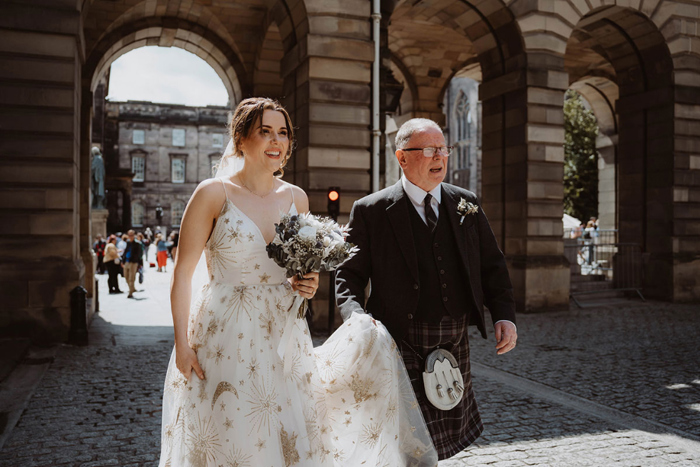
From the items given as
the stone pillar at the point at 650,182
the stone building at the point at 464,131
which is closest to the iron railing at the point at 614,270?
the stone pillar at the point at 650,182

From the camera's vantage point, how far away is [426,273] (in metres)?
3.05

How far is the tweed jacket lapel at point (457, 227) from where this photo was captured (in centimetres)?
305

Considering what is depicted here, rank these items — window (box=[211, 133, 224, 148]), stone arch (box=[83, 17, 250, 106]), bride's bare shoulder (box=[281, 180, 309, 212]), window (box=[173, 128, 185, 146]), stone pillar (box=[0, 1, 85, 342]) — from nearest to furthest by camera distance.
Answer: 1. bride's bare shoulder (box=[281, 180, 309, 212])
2. stone pillar (box=[0, 1, 85, 342])
3. stone arch (box=[83, 17, 250, 106])
4. window (box=[173, 128, 185, 146])
5. window (box=[211, 133, 224, 148])

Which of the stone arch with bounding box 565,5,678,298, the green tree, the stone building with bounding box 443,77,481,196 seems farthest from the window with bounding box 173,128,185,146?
the stone arch with bounding box 565,5,678,298

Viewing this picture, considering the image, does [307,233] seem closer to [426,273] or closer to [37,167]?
[426,273]

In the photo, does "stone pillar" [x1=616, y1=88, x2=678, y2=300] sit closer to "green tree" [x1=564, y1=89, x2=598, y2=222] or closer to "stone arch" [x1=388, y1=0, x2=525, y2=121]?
"stone arch" [x1=388, y1=0, x2=525, y2=121]

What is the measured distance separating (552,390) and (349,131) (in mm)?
6013

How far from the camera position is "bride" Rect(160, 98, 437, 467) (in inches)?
105

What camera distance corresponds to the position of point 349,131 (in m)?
10.7

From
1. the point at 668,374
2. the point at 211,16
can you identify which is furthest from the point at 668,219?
the point at 211,16

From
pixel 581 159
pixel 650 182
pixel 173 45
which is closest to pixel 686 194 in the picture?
pixel 650 182

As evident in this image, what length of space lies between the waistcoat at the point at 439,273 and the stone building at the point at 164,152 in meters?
63.4

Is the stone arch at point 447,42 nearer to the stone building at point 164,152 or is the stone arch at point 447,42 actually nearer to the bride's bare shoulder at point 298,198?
the bride's bare shoulder at point 298,198

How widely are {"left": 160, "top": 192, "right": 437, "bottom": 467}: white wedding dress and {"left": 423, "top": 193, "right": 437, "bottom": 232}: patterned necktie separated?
653 millimetres
